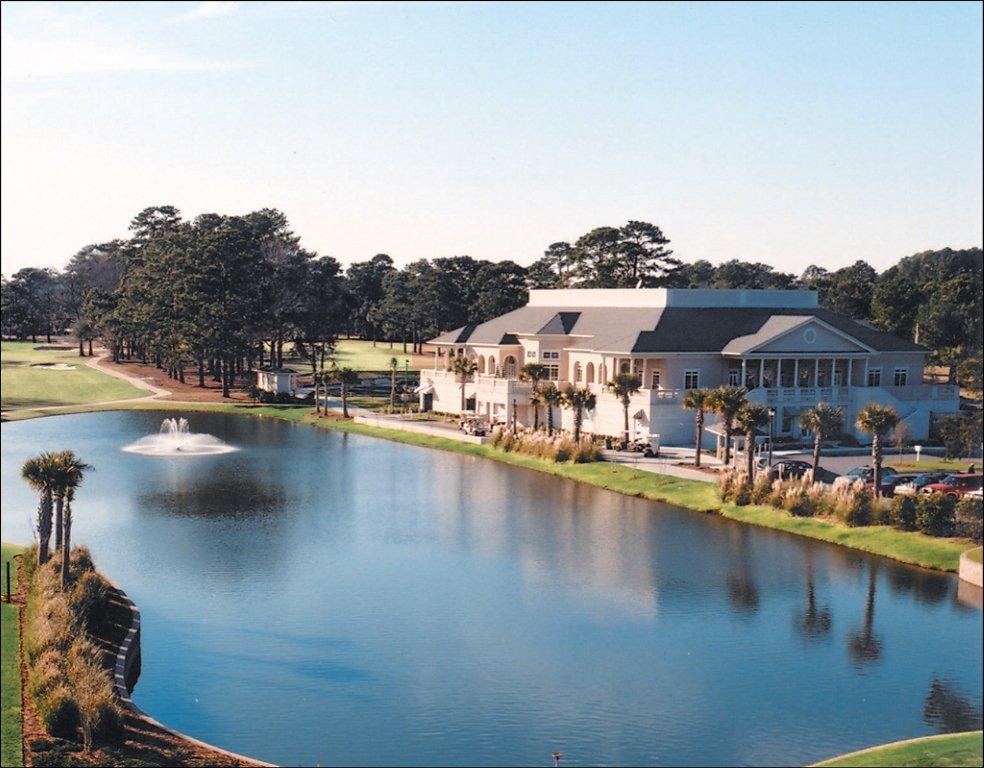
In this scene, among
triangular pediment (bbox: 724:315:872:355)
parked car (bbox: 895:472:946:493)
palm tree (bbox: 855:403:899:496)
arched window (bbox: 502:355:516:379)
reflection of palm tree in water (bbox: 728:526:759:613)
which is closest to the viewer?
reflection of palm tree in water (bbox: 728:526:759:613)

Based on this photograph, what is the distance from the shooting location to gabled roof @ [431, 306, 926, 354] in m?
62.3

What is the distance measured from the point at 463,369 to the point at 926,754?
52.0 metres

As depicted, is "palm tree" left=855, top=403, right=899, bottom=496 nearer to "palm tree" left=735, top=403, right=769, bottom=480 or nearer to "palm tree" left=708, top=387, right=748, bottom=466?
"palm tree" left=735, top=403, right=769, bottom=480

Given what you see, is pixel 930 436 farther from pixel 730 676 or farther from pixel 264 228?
pixel 264 228

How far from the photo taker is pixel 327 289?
320 feet

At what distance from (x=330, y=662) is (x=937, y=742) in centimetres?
1241

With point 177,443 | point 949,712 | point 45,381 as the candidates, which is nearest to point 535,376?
point 177,443

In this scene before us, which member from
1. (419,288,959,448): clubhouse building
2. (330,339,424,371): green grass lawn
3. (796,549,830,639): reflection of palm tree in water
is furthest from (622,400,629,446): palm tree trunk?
(330,339,424,371): green grass lawn

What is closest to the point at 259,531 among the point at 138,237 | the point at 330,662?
the point at 330,662

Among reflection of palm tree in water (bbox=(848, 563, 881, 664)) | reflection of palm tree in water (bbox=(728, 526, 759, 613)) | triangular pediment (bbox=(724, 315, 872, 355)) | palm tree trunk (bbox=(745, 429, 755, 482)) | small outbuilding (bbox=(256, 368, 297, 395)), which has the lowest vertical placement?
reflection of palm tree in water (bbox=(848, 563, 881, 664))

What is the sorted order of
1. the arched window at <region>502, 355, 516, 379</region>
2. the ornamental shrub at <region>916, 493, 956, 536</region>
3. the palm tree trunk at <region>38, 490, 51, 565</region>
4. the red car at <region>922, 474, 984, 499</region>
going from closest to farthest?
the palm tree trunk at <region>38, 490, 51, 565</region>
the ornamental shrub at <region>916, 493, 956, 536</region>
the red car at <region>922, 474, 984, 499</region>
the arched window at <region>502, 355, 516, 379</region>

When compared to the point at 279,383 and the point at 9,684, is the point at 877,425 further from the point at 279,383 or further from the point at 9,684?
the point at 279,383

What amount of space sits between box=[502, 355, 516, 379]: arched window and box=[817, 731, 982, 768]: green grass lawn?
53397mm

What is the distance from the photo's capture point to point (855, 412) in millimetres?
62688
